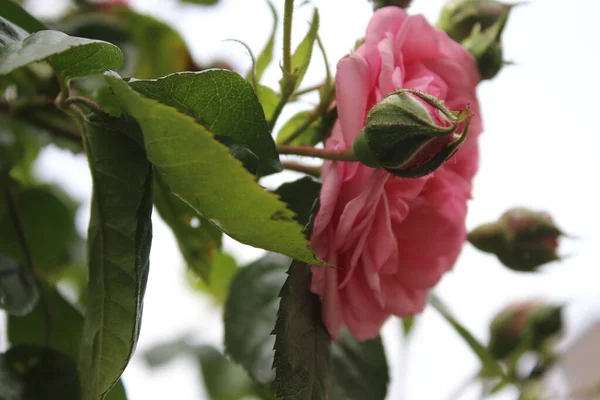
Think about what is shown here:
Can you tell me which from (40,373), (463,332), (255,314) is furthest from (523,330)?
(40,373)

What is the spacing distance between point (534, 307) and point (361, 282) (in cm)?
35

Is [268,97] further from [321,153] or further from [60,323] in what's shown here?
[60,323]

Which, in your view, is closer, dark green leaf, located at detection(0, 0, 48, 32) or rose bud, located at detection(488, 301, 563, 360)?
dark green leaf, located at detection(0, 0, 48, 32)

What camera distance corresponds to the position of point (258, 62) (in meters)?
0.32

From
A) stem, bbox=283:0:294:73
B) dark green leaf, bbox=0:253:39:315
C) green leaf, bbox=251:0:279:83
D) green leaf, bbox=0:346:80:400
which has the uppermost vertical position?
stem, bbox=283:0:294:73

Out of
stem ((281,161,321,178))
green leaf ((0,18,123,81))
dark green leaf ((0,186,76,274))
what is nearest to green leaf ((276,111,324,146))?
stem ((281,161,321,178))

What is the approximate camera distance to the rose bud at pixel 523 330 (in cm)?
54

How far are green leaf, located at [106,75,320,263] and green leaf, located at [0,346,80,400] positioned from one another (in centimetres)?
14

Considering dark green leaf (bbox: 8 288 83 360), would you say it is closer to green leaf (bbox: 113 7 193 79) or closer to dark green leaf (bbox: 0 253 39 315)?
dark green leaf (bbox: 0 253 39 315)

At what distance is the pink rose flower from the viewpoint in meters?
0.25

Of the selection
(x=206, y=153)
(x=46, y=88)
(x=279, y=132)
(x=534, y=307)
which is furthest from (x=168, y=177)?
(x=534, y=307)

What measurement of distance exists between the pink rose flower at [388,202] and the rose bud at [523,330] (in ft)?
0.88

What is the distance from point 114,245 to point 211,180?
6 cm

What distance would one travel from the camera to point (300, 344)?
245 mm
